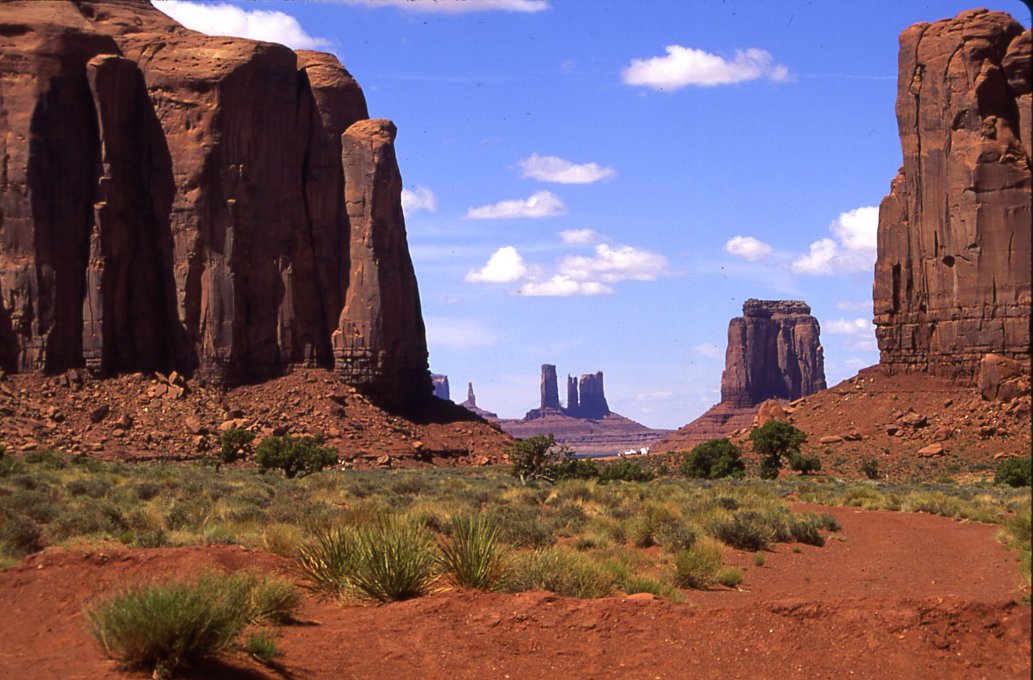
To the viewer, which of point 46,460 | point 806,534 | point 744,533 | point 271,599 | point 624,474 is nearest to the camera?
point 271,599

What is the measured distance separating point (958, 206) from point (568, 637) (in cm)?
5861

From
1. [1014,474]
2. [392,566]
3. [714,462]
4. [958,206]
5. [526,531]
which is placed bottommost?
[526,531]

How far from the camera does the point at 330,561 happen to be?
16391mm

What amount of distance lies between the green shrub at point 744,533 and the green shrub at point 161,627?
45.1 ft

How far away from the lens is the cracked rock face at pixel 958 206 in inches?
2552

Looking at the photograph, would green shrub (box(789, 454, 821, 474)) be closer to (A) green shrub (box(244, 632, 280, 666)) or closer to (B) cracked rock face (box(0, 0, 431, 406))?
(B) cracked rock face (box(0, 0, 431, 406))

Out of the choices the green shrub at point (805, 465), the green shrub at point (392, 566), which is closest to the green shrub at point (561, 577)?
the green shrub at point (392, 566)

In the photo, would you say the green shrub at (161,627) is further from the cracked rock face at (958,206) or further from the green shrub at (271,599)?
the cracked rock face at (958,206)

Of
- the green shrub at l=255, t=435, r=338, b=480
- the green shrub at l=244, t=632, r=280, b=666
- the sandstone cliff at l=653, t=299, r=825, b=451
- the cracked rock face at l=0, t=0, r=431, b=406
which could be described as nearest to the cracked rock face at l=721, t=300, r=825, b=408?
the sandstone cliff at l=653, t=299, r=825, b=451

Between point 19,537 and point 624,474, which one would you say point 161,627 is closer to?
point 19,537

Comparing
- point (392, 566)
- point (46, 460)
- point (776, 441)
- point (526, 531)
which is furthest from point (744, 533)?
point (776, 441)

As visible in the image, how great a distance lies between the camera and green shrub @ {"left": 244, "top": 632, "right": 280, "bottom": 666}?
12.8 meters

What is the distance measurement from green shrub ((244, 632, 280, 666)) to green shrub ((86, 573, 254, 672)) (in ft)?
1.04

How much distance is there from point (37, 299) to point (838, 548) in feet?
175
